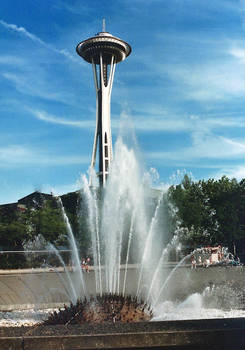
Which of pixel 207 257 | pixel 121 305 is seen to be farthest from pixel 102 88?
pixel 121 305

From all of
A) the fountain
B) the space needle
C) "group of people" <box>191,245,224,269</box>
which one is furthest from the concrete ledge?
the space needle

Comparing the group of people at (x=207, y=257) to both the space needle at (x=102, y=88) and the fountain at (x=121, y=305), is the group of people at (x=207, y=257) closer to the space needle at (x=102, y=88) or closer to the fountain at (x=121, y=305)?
the fountain at (x=121, y=305)

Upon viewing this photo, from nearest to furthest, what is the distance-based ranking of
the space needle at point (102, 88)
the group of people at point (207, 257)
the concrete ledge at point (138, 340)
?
the concrete ledge at point (138, 340), the group of people at point (207, 257), the space needle at point (102, 88)

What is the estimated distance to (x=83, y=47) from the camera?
71.2 meters

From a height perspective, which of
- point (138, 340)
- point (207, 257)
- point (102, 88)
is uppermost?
point (102, 88)

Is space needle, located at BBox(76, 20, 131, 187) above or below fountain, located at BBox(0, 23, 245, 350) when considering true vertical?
above

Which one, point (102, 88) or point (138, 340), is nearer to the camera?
point (138, 340)

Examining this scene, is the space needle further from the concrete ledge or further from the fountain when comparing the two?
the concrete ledge

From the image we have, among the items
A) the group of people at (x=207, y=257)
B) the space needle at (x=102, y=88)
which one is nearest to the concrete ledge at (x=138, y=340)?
the group of people at (x=207, y=257)

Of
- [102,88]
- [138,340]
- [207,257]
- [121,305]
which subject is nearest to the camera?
[138,340]

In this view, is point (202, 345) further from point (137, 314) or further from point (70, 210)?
point (70, 210)

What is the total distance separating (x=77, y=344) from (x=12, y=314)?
30.2 feet

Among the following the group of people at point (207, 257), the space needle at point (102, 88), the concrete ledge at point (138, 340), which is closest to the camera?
the concrete ledge at point (138, 340)

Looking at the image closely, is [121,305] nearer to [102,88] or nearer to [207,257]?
[207,257]
